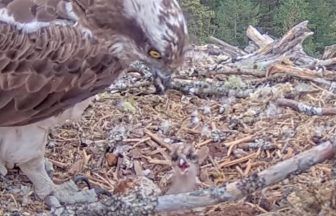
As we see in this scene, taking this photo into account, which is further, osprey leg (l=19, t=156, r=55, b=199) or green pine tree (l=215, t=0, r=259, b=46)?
green pine tree (l=215, t=0, r=259, b=46)

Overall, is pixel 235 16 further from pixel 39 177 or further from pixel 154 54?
pixel 154 54

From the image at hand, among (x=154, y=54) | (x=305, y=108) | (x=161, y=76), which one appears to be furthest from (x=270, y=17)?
(x=154, y=54)

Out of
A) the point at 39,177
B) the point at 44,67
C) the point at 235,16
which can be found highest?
the point at 44,67

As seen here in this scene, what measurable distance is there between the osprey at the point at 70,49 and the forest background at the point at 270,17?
21.4 m

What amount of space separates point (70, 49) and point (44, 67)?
162mm

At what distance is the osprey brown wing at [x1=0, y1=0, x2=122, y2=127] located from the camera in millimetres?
4633

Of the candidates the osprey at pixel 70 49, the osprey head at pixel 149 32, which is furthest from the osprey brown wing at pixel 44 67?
the osprey head at pixel 149 32

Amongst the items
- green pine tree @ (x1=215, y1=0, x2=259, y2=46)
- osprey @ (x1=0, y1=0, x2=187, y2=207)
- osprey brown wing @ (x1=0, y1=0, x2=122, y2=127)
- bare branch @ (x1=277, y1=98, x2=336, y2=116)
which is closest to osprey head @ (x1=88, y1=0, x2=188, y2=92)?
osprey @ (x1=0, y1=0, x2=187, y2=207)

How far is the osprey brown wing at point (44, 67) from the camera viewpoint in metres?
4.63

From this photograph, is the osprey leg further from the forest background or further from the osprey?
the forest background

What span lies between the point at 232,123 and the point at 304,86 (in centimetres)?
64

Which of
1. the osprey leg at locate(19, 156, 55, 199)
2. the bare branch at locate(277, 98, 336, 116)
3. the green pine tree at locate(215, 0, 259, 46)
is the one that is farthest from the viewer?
the green pine tree at locate(215, 0, 259, 46)

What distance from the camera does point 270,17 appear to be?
107 ft

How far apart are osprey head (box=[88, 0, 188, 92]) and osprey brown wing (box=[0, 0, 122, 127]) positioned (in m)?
0.10
